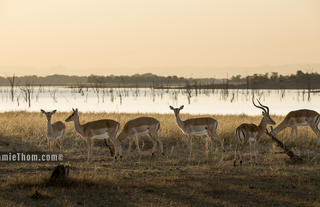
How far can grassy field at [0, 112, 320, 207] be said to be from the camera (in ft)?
31.1

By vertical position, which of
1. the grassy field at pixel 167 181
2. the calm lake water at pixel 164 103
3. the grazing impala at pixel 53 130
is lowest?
the calm lake water at pixel 164 103

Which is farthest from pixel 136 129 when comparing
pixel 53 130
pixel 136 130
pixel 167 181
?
pixel 167 181

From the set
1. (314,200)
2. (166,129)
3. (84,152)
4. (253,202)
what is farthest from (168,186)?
(166,129)

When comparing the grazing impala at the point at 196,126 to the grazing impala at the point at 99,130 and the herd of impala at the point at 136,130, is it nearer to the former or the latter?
the herd of impala at the point at 136,130

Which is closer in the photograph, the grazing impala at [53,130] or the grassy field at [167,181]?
the grassy field at [167,181]

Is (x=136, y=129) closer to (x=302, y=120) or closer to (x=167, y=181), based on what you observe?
(x=167, y=181)

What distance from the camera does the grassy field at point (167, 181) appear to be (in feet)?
31.1

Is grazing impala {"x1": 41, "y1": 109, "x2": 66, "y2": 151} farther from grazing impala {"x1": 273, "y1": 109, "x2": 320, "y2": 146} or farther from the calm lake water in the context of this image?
the calm lake water

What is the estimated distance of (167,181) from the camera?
11.0 metres

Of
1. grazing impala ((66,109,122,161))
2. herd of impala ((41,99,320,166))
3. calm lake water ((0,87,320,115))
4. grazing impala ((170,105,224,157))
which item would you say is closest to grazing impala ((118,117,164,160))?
herd of impala ((41,99,320,166))

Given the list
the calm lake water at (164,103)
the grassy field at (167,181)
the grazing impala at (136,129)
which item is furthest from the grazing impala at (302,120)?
the calm lake water at (164,103)

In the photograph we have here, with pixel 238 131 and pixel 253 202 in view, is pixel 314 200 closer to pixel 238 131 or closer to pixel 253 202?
pixel 253 202

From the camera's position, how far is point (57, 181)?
10.5 m

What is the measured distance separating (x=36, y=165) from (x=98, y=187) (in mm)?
3546
